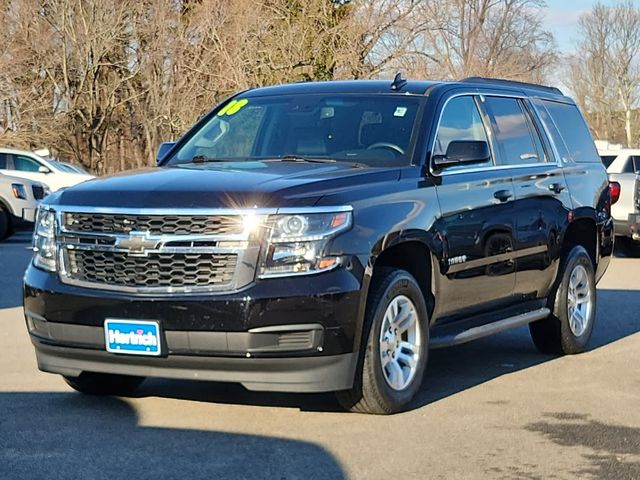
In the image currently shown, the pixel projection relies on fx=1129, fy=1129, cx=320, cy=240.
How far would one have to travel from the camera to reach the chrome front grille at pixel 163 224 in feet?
18.7

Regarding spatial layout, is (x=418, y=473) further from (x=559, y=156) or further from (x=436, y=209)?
(x=559, y=156)

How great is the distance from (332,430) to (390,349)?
0.65 metres

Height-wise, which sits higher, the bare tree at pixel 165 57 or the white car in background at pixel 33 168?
the bare tree at pixel 165 57

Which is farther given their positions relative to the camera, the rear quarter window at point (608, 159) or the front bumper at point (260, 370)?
the rear quarter window at point (608, 159)

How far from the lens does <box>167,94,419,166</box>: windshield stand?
702 cm

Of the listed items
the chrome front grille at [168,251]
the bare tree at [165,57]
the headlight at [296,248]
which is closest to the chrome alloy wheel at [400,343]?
the headlight at [296,248]

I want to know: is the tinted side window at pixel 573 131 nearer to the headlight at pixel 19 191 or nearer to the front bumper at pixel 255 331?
the front bumper at pixel 255 331

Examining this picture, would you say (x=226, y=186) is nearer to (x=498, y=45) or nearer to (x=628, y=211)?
(x=628, y=211)

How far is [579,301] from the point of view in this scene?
888 centimetres

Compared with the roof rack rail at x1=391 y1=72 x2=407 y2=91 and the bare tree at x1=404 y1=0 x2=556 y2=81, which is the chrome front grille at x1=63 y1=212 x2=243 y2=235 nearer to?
the roof rack rail at x1=391 y1=72 x2=407 y2=91

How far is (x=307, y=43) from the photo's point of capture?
31219 millimetres

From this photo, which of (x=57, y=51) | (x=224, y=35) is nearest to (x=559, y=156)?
(x=224, y=35)

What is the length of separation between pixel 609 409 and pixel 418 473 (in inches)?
75.7

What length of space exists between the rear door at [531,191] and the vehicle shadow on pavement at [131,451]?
2.82 metres
